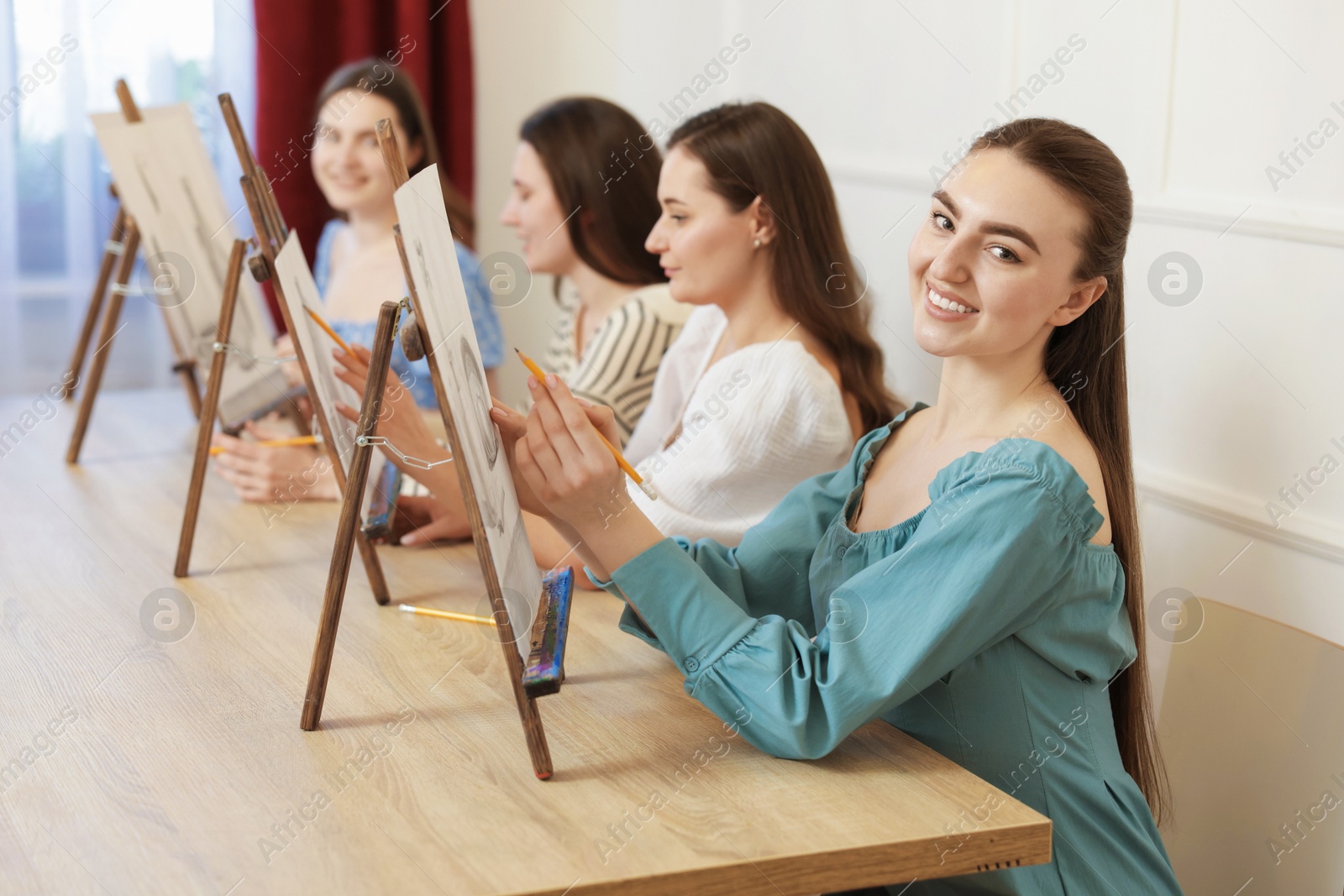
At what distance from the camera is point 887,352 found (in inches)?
80.8

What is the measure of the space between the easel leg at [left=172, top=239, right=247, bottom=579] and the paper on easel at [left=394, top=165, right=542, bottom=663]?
22.0 inches

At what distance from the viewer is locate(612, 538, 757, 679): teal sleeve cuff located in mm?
1033

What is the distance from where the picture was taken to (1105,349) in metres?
1.14

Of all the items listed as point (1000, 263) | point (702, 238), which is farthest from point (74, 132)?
point (1000, 263)

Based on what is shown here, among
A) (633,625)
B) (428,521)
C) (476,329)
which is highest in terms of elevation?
(633,625)

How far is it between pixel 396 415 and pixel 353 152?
135 centimetres

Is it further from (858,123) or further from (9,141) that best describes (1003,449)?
(9,141)

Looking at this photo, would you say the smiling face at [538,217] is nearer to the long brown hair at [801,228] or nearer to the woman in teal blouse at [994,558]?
the long brown hair at [801,228]

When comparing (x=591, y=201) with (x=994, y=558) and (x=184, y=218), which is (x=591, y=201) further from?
(x=994, y=558)

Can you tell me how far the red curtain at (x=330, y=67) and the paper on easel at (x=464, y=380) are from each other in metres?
2.20

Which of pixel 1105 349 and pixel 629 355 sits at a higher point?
pixel 1105 349

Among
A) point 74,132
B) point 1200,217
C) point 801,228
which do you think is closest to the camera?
point 1200,217

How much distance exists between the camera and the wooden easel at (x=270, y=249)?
4.37 feet

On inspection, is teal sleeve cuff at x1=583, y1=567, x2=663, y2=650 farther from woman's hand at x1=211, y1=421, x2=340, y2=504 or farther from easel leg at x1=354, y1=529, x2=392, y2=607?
woman's hand at x1=211, y1=421, x2=340, y2=504
